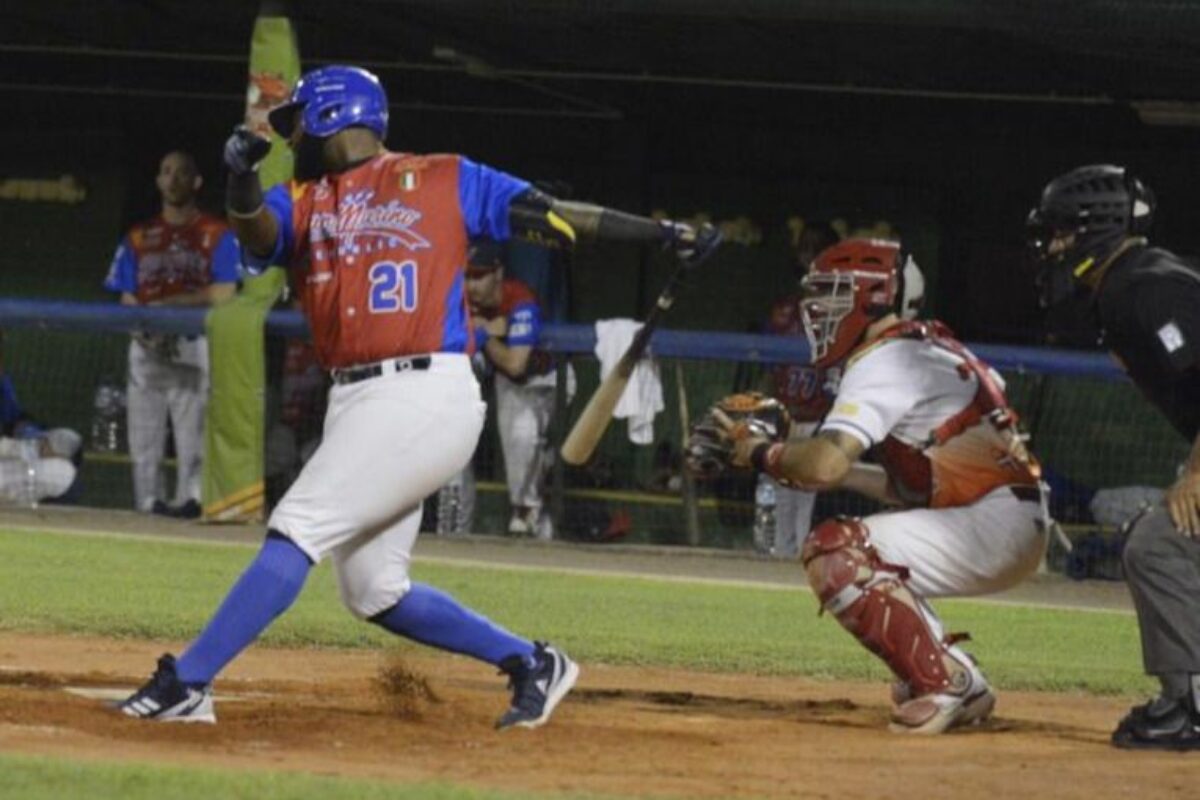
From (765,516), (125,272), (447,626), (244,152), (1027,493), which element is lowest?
(765,516)

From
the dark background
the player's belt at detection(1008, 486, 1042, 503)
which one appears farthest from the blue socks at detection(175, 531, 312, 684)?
the dark background

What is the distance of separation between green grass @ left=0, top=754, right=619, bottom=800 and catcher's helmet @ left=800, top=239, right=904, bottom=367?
193cm

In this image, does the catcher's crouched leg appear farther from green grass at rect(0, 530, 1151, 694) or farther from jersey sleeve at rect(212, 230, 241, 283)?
jersey sleeve at rect(212, 230, 241, 283)

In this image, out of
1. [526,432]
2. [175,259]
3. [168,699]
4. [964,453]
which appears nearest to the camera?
[168,699]

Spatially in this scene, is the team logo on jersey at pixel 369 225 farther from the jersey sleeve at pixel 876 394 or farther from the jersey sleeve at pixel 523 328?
the jersey sleeve at pixel 523 328

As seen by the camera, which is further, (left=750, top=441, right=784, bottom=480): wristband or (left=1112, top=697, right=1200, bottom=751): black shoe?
(left=750, top=441, right=784, bottom=480): wristband

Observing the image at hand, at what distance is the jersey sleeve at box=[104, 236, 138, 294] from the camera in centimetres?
1325

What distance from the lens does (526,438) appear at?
1252 centimetres

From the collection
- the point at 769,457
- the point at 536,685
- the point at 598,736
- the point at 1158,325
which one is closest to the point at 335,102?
the point at 769,457

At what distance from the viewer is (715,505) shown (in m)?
12.9

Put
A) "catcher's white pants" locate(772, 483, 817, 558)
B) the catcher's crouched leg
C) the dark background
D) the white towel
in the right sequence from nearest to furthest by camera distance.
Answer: the catcher's crouched leg, "catcher's white pants" locate(772, 483, 817, 558), the white towel, the dark background

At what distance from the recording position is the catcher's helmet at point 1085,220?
6.39 metres

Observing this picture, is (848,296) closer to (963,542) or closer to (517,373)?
Result: (963,542)

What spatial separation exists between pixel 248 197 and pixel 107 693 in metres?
1.45
